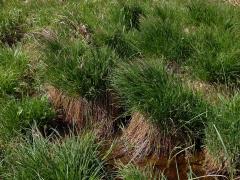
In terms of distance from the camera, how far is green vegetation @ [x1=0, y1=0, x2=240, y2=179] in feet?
18.4

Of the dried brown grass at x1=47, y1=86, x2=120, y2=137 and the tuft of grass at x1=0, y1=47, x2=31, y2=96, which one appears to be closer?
the dried brown grass at x1=47, y1=86, x2=120, y2=137

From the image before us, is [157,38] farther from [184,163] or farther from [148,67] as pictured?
[184,163]

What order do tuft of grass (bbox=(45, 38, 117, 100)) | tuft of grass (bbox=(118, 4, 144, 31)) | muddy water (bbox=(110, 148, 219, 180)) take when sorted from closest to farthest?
muddy water (bbox=(110, 148, 219, 180))
tuft of grass (bbox=(45, 38, 117, 100))
tuft of grass (bbox=(118, 4, 144, 31))

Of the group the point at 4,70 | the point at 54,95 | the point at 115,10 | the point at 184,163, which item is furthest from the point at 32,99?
the point at 115,10

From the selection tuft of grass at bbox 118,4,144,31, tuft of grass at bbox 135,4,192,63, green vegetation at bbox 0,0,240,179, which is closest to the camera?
green vegetation at bbox 0,0,240,179

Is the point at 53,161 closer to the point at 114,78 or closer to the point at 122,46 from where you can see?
the point at 114,78

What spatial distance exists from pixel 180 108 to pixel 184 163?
0.65 metres

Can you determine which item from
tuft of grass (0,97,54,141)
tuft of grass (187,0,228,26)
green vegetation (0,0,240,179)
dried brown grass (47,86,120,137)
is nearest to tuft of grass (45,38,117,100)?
green vegetation (0,0,240,179)

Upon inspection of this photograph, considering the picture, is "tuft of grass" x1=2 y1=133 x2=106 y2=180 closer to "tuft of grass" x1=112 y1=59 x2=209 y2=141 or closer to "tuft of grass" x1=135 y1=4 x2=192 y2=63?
"tuft of grass" x1=112 y1=59 x2=209 y2=141

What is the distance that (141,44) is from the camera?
25.8ft

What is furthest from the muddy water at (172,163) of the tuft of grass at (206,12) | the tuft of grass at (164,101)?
the tuft of grass at (206,12)

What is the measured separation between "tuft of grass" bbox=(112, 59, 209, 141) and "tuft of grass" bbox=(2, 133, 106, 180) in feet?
3.59

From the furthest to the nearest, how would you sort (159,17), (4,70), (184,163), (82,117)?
1. (159,17)
2. (4,70)
3. (82,117)
4. (184,163)

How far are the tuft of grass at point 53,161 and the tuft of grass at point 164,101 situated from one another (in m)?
1.10
